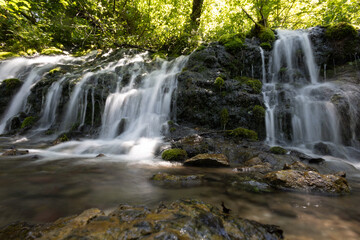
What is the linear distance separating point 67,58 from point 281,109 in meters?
16.3

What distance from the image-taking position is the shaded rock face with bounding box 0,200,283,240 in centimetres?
113

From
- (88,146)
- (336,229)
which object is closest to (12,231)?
(336,229)

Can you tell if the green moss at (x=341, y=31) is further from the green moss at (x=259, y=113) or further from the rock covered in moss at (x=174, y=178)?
the rock covered in moss at (x=174, y=178)

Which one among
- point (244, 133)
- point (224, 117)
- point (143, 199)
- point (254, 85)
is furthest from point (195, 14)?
point (143, 199)

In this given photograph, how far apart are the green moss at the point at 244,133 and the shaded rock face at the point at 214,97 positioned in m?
0.47

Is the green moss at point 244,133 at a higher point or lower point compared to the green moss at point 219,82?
lower

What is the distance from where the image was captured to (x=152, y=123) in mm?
7570

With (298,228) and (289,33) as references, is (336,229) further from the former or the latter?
(289,33)

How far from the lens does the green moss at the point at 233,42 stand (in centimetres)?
963

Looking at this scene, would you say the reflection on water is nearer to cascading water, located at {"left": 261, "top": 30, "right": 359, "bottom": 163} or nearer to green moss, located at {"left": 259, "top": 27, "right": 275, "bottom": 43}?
cascading water, located at {"left": 261, "top": 30, "right": 359, "bottom": 163}

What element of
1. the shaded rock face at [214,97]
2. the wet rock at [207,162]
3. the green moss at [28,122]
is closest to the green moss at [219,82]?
the shaded rock face at [214,97]

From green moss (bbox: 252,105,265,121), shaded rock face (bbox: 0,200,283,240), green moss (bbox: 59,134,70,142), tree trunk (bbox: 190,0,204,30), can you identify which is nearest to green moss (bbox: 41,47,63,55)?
green moss (bbox: 59,134,70,142)

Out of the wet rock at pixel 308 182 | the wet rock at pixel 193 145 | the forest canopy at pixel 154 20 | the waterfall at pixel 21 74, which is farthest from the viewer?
the forest canopy at pixel 154 20

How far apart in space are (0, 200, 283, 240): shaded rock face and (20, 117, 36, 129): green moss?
954cm
